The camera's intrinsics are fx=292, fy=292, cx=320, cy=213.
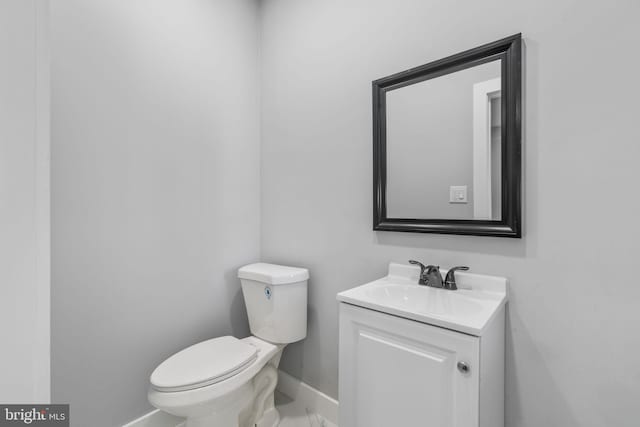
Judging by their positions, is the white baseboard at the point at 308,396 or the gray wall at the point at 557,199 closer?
the gray wall at the point at 557,199

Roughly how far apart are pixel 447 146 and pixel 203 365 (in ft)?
4.62

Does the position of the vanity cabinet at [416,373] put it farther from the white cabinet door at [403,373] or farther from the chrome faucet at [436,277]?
the chrome faucet at [436,277]

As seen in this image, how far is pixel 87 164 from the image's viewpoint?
127cm

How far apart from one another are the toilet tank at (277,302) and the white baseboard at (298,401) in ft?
1.15

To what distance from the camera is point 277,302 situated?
61.6 inches

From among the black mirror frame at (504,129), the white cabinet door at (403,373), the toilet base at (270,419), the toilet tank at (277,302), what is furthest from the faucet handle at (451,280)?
the toilet base at (270,419)

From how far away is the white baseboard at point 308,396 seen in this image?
158 cm

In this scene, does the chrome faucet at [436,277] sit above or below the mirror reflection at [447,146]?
below

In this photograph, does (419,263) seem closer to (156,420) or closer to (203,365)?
(203,365)

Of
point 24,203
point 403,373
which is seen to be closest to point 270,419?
point 403,373

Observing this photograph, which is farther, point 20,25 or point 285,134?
point 285,134

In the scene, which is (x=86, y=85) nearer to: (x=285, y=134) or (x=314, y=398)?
(x=285, y=134)

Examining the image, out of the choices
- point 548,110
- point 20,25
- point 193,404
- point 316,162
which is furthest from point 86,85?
point 548,110

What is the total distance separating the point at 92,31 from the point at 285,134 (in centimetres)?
100
